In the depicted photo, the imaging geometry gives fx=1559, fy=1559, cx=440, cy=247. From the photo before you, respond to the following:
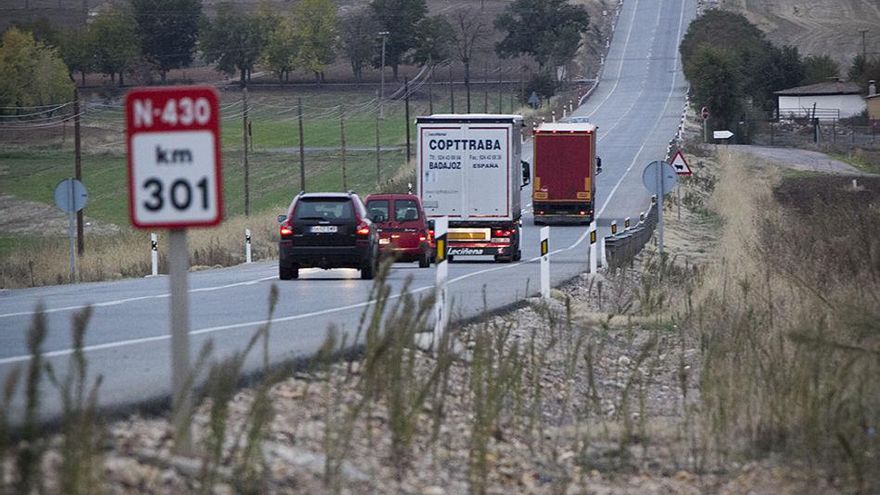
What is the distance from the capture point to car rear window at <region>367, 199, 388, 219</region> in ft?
113

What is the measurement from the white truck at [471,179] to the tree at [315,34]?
98342mm

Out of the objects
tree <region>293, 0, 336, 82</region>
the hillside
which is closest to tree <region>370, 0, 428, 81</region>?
tree <region>293, 0, 336, 82</region>

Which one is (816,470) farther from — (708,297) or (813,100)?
(813,100)

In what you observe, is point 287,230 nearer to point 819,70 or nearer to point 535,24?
point 819,70

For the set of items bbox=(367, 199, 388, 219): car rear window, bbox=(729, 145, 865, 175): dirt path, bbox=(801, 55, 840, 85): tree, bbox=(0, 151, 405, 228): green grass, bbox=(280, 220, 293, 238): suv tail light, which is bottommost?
bbox=(0, 151, 405, 228): green grass

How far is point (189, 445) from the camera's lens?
27.5ft

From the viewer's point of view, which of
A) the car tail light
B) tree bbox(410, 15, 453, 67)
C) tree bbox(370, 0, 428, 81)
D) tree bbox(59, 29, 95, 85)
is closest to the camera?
the car tail light

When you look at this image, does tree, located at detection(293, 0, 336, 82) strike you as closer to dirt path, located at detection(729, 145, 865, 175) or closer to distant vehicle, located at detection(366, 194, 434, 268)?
dirt path, located at detection(729, 145, 865, 175)

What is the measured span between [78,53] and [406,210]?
9875cm

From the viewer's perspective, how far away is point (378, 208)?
34.8 meters

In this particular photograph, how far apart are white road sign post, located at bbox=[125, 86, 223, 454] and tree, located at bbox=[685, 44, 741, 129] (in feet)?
311

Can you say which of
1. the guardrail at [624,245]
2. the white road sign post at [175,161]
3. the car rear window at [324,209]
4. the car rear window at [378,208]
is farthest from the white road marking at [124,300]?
the white road sign post at [175,161]

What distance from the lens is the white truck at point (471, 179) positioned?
37.6 m

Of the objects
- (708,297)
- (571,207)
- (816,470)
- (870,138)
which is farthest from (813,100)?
(816,470)
